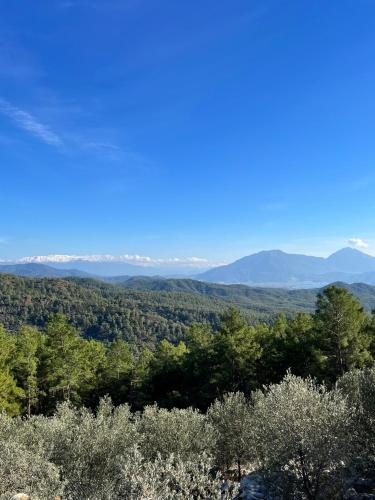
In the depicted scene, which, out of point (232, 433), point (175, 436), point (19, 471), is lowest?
point (232, 433)

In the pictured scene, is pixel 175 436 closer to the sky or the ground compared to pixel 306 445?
closer to the ground

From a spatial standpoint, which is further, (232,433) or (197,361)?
(197,361)

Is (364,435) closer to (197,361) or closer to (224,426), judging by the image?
(224,426)

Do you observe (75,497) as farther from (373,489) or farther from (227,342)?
(227,342)

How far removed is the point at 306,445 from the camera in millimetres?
15844

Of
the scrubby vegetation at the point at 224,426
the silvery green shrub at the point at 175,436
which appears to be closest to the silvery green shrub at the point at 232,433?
the scrubby vegetation at the point at 224,426

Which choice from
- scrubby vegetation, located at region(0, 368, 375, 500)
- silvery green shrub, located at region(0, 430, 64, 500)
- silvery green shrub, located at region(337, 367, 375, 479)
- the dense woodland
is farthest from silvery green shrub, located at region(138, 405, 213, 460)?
the dense woodland

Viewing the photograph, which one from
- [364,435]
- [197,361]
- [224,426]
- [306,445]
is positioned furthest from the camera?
[197,361]

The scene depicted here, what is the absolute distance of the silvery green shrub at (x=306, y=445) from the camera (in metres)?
15.9

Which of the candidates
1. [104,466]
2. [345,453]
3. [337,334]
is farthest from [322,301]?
[104,466]

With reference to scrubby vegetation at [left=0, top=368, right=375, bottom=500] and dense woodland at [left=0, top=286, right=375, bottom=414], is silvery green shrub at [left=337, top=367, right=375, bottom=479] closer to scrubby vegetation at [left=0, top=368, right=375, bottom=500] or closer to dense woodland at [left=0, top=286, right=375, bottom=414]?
scrubby vegetation at [left=0, top=368, right=375, bottom=500]

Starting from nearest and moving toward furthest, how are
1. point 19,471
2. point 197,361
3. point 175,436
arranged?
point 19,471 → point 175,436 → point 197,361

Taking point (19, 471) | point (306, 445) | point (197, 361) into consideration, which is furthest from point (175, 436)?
point (197, 361)

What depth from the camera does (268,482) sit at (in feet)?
56.5
